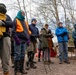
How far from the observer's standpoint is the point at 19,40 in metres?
7.79

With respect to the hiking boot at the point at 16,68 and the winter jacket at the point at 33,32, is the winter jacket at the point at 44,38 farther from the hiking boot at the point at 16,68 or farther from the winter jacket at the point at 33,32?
the hiking boot at the point at 16,68

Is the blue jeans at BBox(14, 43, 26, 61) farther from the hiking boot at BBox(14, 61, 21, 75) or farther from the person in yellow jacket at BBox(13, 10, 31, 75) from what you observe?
the hiking boot at BBox(14, 61, 21, 75)

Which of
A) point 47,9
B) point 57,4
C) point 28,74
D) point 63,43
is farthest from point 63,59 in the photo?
point 47,9

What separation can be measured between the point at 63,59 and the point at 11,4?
19.1m

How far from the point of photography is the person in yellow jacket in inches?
304

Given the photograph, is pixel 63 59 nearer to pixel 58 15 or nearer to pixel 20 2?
pixel 58 15

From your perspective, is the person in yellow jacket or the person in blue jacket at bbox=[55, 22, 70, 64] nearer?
the person in yellow jacket

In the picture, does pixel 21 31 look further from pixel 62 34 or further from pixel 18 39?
pixel 62 34

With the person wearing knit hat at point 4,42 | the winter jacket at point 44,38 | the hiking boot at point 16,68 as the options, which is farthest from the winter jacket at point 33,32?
the person wearing knit hat at point 4,42

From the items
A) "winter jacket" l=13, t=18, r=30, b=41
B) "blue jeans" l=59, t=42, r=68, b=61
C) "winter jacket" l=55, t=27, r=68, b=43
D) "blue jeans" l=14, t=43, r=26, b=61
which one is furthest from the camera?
"blue jeans" l=59, t=42, r=68, b=61

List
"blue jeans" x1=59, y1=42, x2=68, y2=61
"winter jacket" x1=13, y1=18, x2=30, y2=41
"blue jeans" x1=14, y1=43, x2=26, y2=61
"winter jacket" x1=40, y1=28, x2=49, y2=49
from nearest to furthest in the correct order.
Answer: "blue jeans" x1=14, y1=43, x2=26, y2=61
"winter jacket" x1=13, y1=18, x2=30, y2=41
"winter jacket" x1=40, y1=28, x2=49, y2=49
"blue jeans" x1=59, y1=42, x2=68, y2=61

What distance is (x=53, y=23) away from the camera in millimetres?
30641

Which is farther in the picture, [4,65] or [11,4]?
[11,4]

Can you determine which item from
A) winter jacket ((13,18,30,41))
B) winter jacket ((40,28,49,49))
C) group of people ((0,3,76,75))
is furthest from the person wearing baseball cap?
winter jacket ((13,18,30,41))
